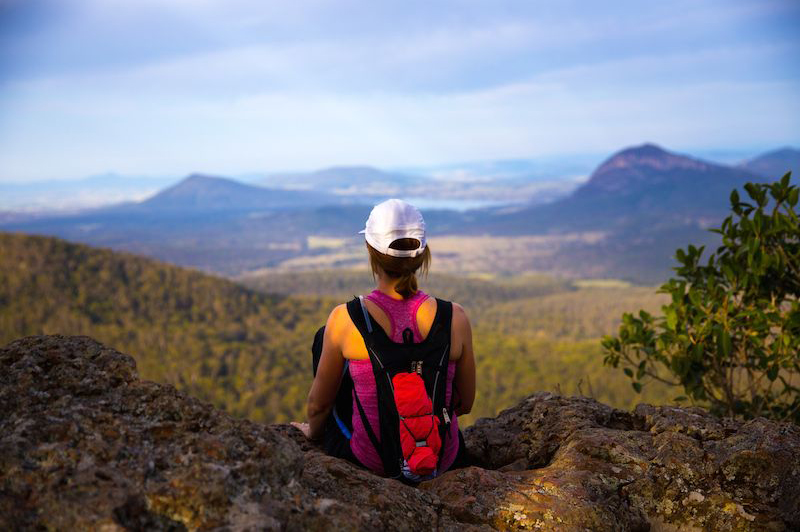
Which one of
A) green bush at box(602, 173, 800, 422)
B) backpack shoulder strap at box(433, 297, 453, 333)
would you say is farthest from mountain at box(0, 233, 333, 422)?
backpack shoulder strap at box(433, 297, 453, 333)

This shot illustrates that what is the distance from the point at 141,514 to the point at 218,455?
32cm

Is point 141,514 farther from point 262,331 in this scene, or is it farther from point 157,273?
point 157,273

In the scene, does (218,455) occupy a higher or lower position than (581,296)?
higher

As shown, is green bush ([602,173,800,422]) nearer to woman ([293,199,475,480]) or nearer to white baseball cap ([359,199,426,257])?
woman ([293,199,475,480])

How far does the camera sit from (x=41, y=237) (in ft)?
288

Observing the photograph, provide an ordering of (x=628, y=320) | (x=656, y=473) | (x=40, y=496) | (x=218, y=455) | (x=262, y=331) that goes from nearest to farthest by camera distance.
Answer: (x=40, y=496), (x=218, y=455), (x=656, y=473), (x=628, y=320), (x=262, y=331)

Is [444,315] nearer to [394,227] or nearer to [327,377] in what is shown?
[394,227]

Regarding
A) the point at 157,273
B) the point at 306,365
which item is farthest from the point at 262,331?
the point at 157,273

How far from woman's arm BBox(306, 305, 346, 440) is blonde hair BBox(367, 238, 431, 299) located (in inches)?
12.2

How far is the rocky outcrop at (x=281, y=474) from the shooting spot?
6.55 ft

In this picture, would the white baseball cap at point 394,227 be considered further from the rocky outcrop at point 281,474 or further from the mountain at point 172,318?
the mountain at point 172,318

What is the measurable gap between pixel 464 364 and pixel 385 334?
0.63 m

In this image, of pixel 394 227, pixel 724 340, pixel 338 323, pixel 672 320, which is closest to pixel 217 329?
pixel 672 320

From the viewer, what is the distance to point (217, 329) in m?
75.0
